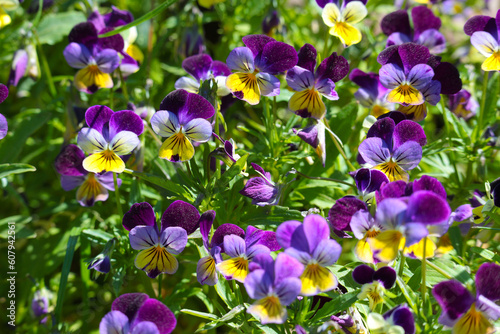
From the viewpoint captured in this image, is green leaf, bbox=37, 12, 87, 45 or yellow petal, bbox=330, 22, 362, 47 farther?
green leaf, bbox=37, 12, 87, 45

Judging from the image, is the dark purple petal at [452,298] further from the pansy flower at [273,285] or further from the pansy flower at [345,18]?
the pansy flower at [345,18]

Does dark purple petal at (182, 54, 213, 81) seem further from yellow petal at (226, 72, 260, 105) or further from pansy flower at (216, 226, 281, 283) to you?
pansy flower at (216, 226, 281, 283)

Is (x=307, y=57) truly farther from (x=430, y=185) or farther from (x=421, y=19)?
(x=421, y=19)

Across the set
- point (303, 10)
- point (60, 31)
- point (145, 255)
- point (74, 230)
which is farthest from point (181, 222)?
point (303, 10)

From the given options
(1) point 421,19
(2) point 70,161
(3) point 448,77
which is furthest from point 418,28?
(2) point 70,161

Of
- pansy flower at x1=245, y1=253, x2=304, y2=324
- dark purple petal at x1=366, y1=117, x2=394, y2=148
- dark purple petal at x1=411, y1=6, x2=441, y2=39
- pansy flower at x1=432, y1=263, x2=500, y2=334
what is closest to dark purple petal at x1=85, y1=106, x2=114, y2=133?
pansy flower at x1=245, y1=253, x2=304, y2=324

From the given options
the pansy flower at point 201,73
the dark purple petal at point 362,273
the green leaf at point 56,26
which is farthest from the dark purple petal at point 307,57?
the green leaf at point 56,26
